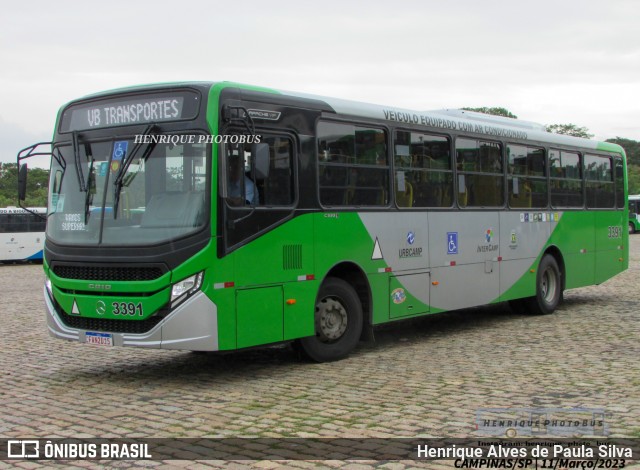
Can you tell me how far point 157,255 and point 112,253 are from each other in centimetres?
59

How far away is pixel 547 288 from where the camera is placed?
614 inches

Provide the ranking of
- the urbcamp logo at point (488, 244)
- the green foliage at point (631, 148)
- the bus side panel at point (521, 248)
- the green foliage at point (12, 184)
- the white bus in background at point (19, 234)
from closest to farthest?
the urbcamp logo at point (488, 244) < the bus side panel at point (521, 248) < the white bus in background at point (19, 234) < the green foliage at point (12, 184) < the green foliage at point (631, 148)

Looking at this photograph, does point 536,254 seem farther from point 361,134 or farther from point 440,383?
point 440,383

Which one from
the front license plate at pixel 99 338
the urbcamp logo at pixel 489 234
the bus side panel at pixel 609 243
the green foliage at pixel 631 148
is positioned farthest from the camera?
the green foliage at pixel 631 148

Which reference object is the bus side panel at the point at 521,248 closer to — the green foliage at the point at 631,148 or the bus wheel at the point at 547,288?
the bus wheel at the point at 547,288

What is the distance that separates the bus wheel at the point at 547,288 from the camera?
49.7 feet

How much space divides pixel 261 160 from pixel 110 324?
241 centimetres

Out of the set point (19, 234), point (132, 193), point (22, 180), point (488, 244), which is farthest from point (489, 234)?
point (19, 234)

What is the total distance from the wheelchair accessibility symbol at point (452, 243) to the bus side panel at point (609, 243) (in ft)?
18.6

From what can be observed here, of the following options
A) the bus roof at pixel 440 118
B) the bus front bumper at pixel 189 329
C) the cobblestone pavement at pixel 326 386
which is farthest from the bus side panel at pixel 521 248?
the bus front bumper at pixel 189 329

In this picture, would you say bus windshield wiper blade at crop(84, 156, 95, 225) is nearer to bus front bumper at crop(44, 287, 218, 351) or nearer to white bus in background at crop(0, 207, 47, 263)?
bus front bumper at crop(44, 287, 218, 351)

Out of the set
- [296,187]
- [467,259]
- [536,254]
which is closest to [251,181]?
[296,187]

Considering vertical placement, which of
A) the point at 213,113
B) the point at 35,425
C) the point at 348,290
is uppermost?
the point at 213,113

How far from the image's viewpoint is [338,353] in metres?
10.4
